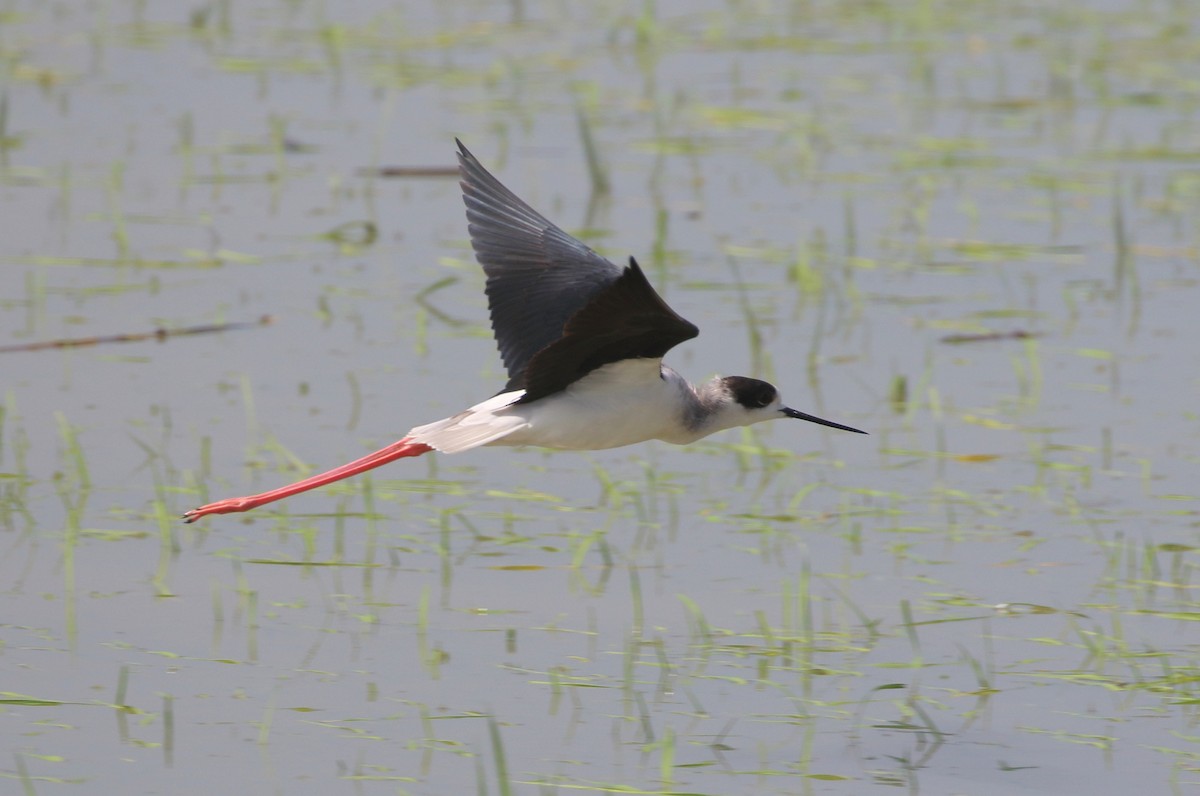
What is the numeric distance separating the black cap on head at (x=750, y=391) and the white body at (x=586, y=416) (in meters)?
0.23

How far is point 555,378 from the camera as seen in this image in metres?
5.03

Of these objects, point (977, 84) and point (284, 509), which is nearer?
point (284, 509)

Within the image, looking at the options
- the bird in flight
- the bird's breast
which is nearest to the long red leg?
the bird in flight

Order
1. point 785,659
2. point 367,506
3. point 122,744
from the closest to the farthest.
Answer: point 122,744 → point 785,659 → point 367,506

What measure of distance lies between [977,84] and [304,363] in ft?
17.3

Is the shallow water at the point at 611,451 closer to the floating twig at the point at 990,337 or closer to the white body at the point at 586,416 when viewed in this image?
the floating twig at the point at 990,337

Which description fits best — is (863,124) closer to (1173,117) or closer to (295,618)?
(1173,117)

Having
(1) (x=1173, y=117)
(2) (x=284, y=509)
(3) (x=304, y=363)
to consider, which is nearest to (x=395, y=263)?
(3) (x=304, y=363)

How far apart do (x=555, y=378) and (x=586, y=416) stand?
0.40ft

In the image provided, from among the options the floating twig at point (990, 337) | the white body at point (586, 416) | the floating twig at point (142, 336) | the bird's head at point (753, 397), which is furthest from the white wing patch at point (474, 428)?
the floating twig at point (990, 337)

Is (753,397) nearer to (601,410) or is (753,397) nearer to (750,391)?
(750,391)

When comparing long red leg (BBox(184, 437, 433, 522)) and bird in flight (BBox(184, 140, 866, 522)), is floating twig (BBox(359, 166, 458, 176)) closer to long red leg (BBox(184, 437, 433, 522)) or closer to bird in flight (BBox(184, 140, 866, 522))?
bird in flight (BBox(184, 140, 866, 522))

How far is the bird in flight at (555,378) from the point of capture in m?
4.93

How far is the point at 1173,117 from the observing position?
10406mm
